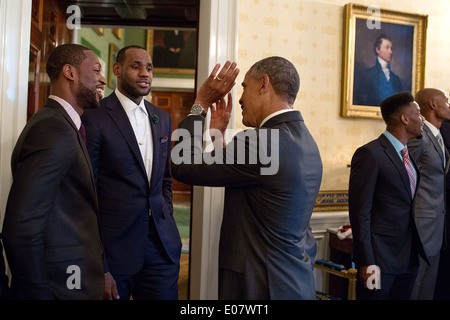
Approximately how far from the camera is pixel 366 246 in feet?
7.25

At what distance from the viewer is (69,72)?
1753 millimetres

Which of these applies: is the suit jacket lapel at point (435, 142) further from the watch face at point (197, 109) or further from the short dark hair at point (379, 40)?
the watch face at point (197, 109)

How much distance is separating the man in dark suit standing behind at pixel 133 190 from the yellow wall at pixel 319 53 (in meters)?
0.96

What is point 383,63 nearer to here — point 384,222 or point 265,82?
point 384,222

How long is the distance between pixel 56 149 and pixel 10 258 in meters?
0.40

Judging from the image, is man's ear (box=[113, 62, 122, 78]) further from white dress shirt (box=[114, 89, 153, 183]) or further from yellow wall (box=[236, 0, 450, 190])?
yellow wall (box=[236, 0, 450, 190])

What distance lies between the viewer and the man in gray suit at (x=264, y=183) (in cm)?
150

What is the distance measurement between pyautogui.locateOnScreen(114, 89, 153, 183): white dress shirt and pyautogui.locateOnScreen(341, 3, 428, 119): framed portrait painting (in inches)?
70.6

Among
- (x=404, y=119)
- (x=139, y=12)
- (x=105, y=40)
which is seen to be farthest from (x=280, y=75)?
(x=105, y=40)

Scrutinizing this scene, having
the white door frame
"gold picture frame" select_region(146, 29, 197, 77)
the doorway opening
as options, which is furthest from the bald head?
"gold picture frame" select_region(146, 29, 197, 77)

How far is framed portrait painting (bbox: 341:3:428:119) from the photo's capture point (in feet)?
10.8

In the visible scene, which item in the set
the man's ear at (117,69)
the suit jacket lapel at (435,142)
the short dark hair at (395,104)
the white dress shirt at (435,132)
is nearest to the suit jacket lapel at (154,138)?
the man's ear at (117,69)

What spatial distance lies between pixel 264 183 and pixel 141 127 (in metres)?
0.94
